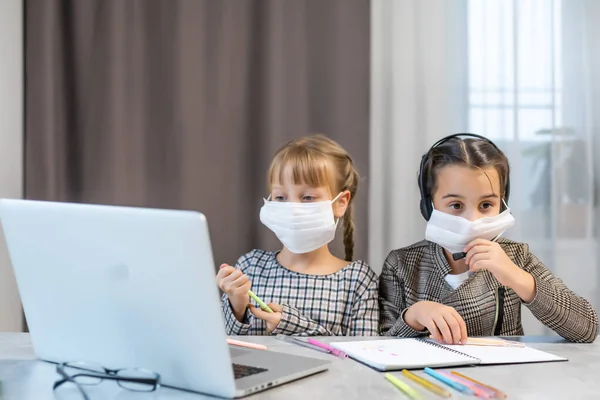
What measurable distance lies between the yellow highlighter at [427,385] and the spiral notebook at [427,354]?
4cm

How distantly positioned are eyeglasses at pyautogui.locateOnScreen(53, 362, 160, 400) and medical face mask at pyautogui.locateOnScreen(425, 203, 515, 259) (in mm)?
797

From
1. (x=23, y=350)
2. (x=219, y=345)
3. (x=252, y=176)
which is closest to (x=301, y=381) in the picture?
(x=219, y=345)

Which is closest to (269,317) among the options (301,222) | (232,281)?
(232,281)

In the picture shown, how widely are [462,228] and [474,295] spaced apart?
0.17 m

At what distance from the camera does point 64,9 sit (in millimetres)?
2004

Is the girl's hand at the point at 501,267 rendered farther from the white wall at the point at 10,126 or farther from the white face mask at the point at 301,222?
the white wall at the point at 10,126

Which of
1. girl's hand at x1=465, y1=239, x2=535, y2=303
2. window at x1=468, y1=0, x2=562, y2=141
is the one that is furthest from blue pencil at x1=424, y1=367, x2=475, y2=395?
window at x1=468, y1=0, x2=562, y2=141

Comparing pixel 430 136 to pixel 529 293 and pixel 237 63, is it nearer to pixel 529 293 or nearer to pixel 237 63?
pixel 237 63

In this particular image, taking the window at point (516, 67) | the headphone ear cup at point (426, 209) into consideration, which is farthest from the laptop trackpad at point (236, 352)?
the window at point (516, 67)

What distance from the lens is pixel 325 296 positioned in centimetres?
158

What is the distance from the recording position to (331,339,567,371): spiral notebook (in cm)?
95

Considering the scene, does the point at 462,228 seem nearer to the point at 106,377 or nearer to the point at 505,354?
the point at 505,354

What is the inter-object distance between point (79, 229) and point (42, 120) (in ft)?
4.35

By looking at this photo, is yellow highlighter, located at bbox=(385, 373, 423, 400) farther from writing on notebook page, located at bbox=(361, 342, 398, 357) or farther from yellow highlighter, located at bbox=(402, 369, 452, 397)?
writing on notebook page, located at bbox=(361, 342, 398, 357)
